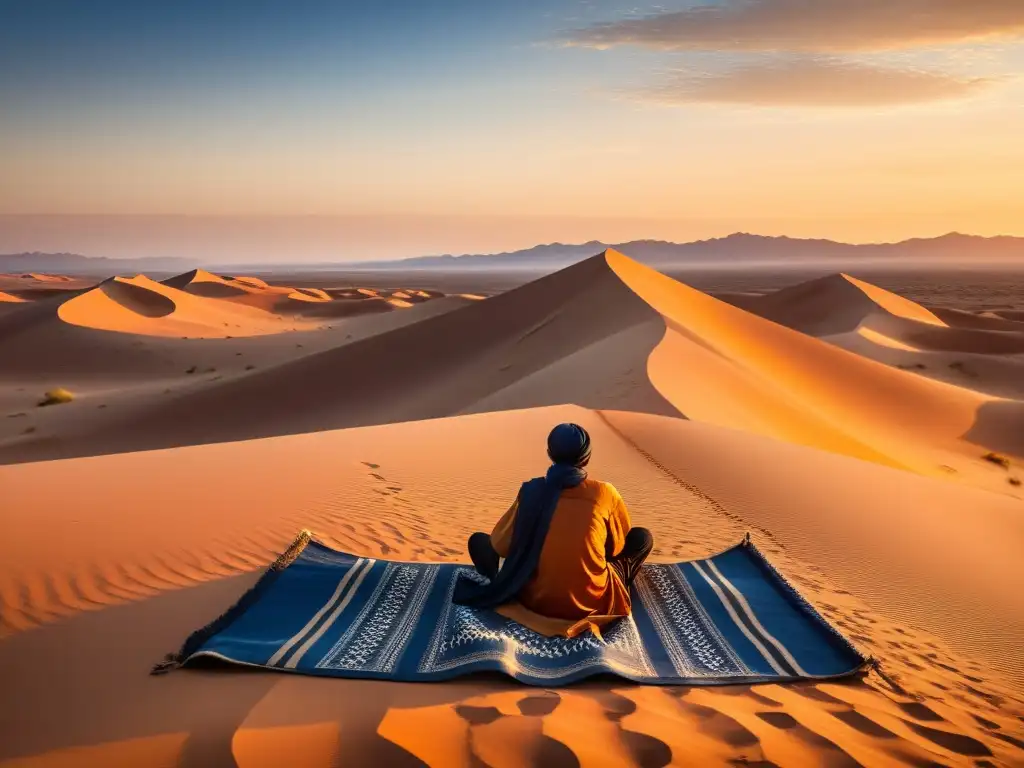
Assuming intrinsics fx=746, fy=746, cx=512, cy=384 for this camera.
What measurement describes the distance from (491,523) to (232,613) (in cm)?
309

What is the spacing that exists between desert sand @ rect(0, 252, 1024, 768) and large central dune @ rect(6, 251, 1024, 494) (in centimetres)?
16

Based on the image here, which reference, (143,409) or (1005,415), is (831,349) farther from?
(143,409)

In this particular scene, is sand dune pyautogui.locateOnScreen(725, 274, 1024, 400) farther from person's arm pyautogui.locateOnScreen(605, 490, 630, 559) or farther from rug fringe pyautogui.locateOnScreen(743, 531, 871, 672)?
person's arm pyautogui.locateOnScreen(605, 490, 630, 559)

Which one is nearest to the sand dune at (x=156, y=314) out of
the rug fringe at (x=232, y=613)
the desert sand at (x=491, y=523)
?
the desert sand at (x=491, y=523)

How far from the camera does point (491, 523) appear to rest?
24.0 ft

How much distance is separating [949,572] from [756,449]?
3.98 metres

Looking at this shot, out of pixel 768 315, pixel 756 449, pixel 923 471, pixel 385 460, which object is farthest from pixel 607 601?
pixel 768 315

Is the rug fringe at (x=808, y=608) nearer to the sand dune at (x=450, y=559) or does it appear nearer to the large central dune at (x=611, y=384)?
the sand dune at (x=450, y=559)

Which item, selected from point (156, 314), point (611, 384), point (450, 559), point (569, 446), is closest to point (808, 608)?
point (569, 446)

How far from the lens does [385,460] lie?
31.0 feet

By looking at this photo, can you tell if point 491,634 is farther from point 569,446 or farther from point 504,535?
point 569,446

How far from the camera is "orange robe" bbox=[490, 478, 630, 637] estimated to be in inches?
173

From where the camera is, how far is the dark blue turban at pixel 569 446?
4.47 meters

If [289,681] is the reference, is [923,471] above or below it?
below
